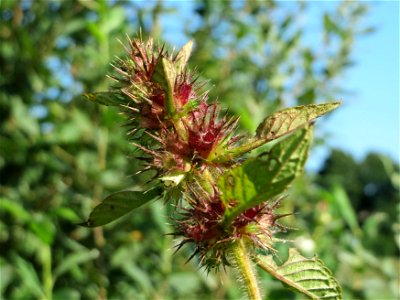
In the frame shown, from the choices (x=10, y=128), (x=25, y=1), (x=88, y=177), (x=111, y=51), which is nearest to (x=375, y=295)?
(x=88, y=177)

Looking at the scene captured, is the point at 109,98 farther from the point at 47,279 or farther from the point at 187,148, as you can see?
the point at 47,279

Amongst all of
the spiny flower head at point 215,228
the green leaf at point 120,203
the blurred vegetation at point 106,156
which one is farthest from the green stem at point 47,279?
the spiny flower head at point 215,228

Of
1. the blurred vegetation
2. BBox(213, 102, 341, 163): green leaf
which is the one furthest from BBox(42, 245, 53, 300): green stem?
BBox(213, 102, 341, 163): green leaf

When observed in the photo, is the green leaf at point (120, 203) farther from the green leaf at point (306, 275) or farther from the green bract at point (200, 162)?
the green leaf at point (306, 275)

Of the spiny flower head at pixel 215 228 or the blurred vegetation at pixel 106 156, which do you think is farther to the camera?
the blurred vegetation at pixel 106 156

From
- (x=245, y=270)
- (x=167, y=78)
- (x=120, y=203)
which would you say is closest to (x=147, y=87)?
(x=167, y=78)

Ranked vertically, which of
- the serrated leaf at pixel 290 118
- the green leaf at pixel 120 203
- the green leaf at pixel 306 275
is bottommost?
the green leaf at pixel 306 275
